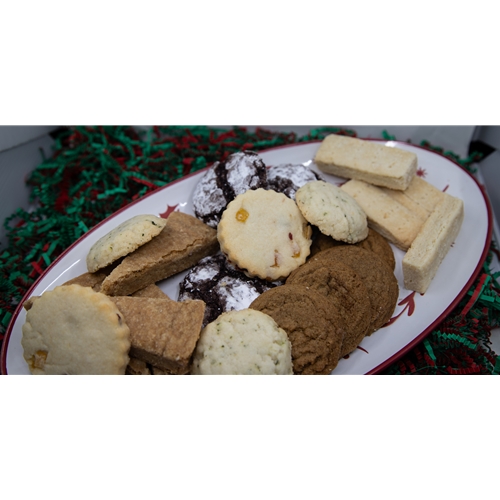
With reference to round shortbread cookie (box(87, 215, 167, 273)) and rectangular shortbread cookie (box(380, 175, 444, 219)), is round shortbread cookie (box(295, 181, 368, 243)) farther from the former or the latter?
round shortbread cookie (box(87, 215, 167, 273))

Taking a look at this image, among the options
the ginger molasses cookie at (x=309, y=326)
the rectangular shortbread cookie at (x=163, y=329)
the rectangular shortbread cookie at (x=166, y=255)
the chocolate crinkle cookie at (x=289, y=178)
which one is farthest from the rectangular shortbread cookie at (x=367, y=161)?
the rectangular shortbread cookie at (x=163, y=329)

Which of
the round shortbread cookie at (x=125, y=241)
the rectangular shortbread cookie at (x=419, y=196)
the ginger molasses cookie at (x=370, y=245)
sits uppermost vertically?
the round shortbread cookie at (x=125, y=241)

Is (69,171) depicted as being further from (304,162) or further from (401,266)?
(401,266)

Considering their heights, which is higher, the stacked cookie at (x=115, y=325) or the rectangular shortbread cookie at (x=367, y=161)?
the rectangular shortbread cookie at (x=367, y=161)

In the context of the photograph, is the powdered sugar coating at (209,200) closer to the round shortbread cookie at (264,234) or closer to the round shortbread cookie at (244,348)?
the round shortbread cookie at (264,234)

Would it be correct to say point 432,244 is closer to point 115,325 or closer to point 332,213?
point 332,213

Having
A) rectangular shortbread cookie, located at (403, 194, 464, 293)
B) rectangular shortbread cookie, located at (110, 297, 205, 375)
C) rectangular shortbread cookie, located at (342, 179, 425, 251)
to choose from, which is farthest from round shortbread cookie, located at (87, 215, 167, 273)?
rectangular shortbread cookie, located at (403, 194, 464, 293)
